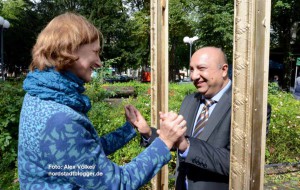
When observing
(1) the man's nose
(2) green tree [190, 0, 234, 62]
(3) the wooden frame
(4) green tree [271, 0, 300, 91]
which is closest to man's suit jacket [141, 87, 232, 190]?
(3) the wooden frame

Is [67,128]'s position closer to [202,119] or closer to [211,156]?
[211,156]

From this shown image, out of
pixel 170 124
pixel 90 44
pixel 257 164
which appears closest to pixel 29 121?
pixel 90 44

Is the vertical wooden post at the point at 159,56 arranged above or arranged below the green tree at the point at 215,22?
below

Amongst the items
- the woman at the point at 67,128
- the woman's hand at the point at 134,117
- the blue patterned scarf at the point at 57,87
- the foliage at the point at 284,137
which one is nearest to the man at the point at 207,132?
the woman's hand at the point at 134,117

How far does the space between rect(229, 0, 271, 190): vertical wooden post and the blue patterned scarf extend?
82 centimetres

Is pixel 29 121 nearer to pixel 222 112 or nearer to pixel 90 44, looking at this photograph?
pixel 90 44

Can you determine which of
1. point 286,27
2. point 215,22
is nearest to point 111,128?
point 215,22

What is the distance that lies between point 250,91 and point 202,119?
634 mm

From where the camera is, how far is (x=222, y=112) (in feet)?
6.53

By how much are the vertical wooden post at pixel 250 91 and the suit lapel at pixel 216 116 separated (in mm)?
256

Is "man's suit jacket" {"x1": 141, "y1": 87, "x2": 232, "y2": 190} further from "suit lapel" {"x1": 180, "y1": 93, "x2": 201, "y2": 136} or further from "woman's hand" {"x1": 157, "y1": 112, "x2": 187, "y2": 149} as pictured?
"woman's hand" {"x1": 157, "y1": 112, "x2": 187, "y2": 149}

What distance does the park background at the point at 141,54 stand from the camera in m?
4.00

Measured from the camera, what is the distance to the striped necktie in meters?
2.13

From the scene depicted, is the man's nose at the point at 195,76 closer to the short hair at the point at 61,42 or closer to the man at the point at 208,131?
the man at the point at 208,131
